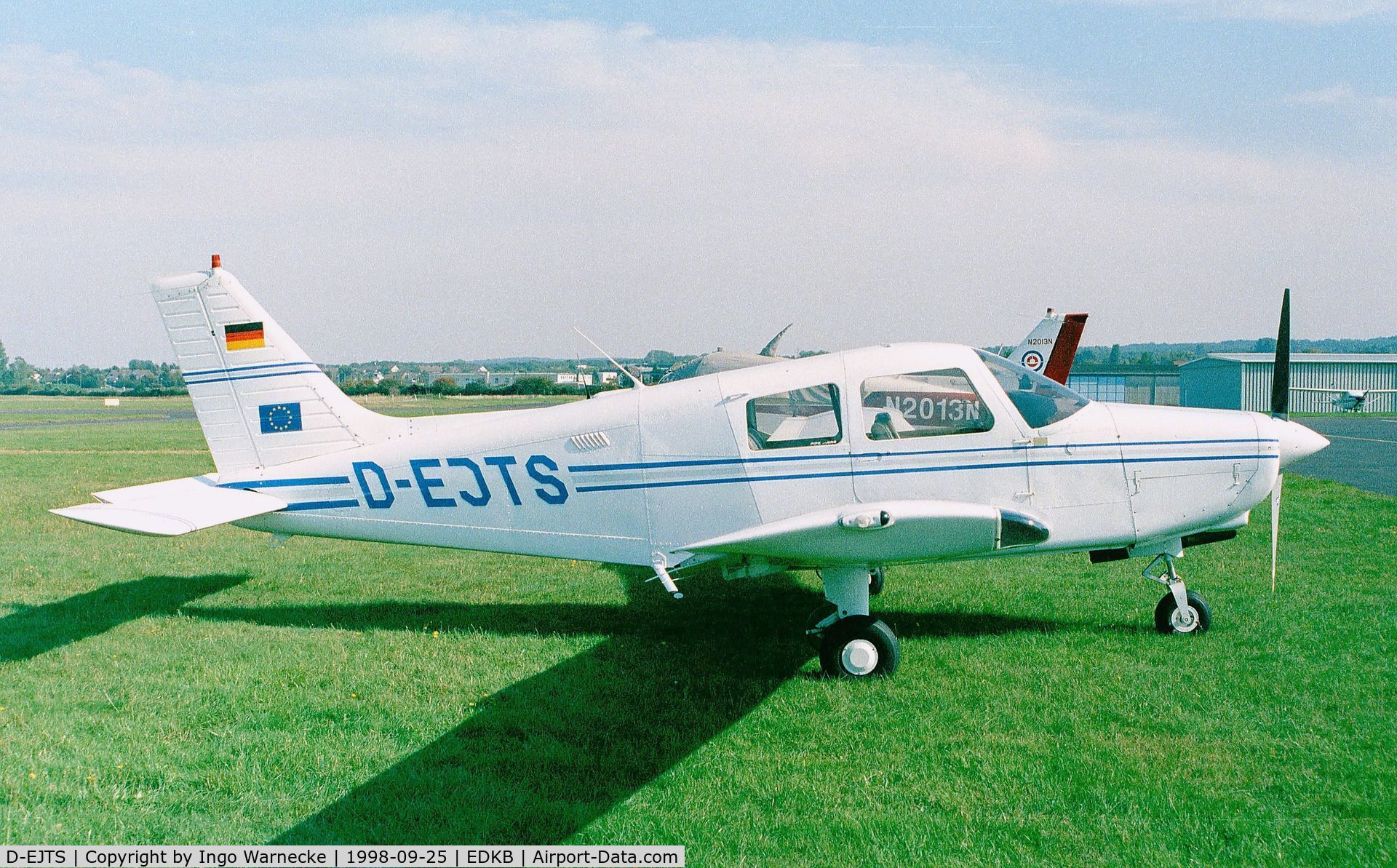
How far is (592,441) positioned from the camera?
22.0 feet

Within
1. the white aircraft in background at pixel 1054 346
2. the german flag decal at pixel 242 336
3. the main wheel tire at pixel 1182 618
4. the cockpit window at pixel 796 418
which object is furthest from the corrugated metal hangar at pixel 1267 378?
the german flag decal at pixel 242 336

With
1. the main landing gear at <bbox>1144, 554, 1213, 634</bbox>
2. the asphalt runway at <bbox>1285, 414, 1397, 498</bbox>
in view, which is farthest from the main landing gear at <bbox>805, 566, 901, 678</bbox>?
the asphalt runway at <bbox>1285, 414, 1397, 498</bbox>

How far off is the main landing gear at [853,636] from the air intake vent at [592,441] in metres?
1.92

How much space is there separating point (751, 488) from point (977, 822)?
2791mm

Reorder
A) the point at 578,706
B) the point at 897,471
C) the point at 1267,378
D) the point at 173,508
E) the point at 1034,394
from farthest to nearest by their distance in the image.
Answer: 1. the point at 1267,378
2. the point at 173,508
3. the point at 1034,394
4. the point at 897,471
5. the point at 578,706

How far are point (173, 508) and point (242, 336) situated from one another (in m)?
1.77

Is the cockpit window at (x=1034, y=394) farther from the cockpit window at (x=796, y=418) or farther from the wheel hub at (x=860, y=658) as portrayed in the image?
the wheel hub at (x=860, y=658)

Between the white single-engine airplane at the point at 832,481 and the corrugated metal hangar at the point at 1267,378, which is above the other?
the white single-engine airplane at the point at 832,481

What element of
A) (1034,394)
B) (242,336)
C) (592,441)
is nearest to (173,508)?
(242,336)

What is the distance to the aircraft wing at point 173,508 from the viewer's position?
247 inches

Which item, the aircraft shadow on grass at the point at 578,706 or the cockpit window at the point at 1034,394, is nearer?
the aircraft shadow on grass at the point at 578,706

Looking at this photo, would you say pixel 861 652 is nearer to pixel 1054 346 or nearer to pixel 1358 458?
pixel 1054 346

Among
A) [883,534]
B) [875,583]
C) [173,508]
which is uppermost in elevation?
[173,508]

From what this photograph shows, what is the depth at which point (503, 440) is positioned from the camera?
22.9ft
